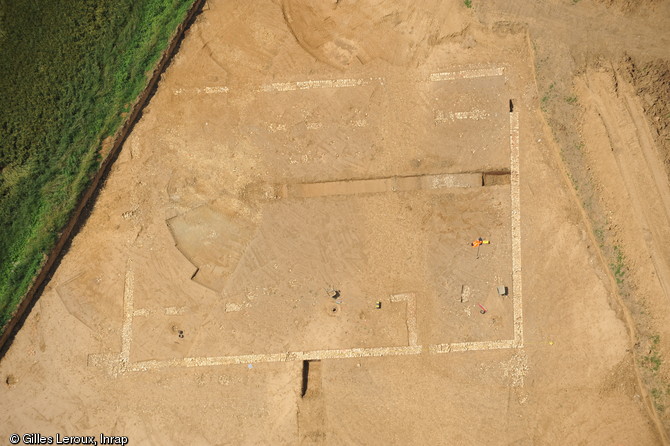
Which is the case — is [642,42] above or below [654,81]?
above

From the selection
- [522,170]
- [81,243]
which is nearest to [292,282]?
[81,243]

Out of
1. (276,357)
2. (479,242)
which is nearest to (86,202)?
(276,357)

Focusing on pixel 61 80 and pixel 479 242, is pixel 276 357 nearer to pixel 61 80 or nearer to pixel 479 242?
pixel 479 242

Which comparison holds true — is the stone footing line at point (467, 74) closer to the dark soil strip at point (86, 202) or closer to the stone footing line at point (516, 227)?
the stone footing line at point (516, 227)

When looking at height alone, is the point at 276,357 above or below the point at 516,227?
below

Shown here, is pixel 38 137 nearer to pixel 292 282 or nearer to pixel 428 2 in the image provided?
pixel 292 282

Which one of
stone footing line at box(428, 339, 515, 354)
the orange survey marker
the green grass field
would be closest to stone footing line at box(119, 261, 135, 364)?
the green grass field

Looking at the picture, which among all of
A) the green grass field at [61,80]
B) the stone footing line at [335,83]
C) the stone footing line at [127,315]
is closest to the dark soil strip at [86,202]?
the green grass field at [61,80]
